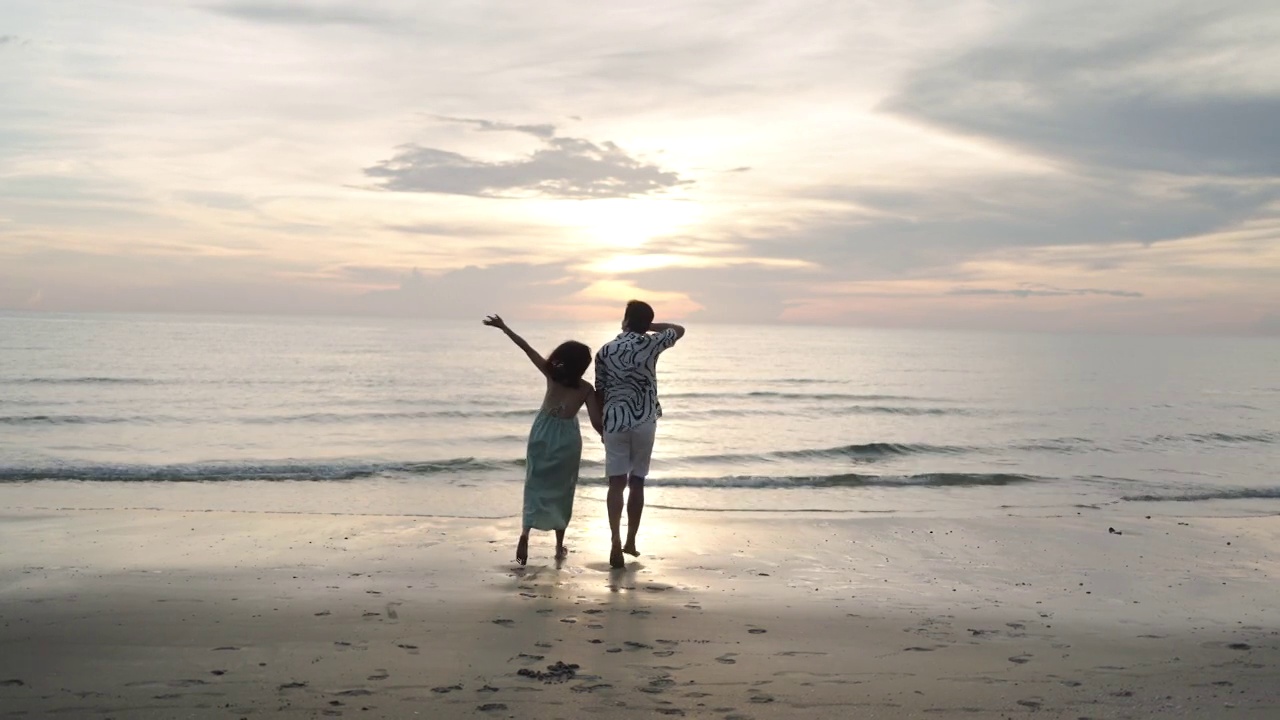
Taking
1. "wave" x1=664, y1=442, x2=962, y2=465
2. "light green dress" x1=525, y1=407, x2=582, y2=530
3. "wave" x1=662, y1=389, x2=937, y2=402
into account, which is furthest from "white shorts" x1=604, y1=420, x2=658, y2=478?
"wave" x1=662, y1=389, x2=937, y2=402

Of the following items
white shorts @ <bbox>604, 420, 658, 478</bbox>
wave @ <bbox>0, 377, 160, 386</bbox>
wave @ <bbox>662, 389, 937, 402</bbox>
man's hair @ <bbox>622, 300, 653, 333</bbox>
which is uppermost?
man's hair @ <bbox>622, 300, 653, 333</bbox>

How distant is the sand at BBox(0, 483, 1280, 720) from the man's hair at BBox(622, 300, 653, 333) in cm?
191

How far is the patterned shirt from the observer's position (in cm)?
738

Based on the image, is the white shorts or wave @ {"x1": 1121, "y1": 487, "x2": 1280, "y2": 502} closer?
the white shorts

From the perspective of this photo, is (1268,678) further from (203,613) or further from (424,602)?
(203,613)

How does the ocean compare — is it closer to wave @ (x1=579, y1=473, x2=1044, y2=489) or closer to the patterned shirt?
wave @ (x1=579, y1=473, x2=1044, y2=489)

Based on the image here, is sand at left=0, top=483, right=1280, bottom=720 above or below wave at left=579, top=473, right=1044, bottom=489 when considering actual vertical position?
above

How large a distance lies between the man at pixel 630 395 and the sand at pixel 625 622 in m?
0.80

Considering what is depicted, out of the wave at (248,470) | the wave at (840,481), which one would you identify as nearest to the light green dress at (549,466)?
the wave at (840,481)

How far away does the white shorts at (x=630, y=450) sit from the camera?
752cm

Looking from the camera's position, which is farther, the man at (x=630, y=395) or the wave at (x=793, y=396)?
the wave at (x=793, y=396)

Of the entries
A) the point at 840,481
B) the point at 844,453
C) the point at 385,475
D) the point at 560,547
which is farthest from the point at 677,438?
the point at 560,547

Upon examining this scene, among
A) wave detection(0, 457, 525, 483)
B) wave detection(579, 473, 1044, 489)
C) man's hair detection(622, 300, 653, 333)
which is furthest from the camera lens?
wave detection(579, 473, 1044, 489)

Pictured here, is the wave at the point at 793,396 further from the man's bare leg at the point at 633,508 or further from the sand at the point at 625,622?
the man's bare leg at the point at 633,508
